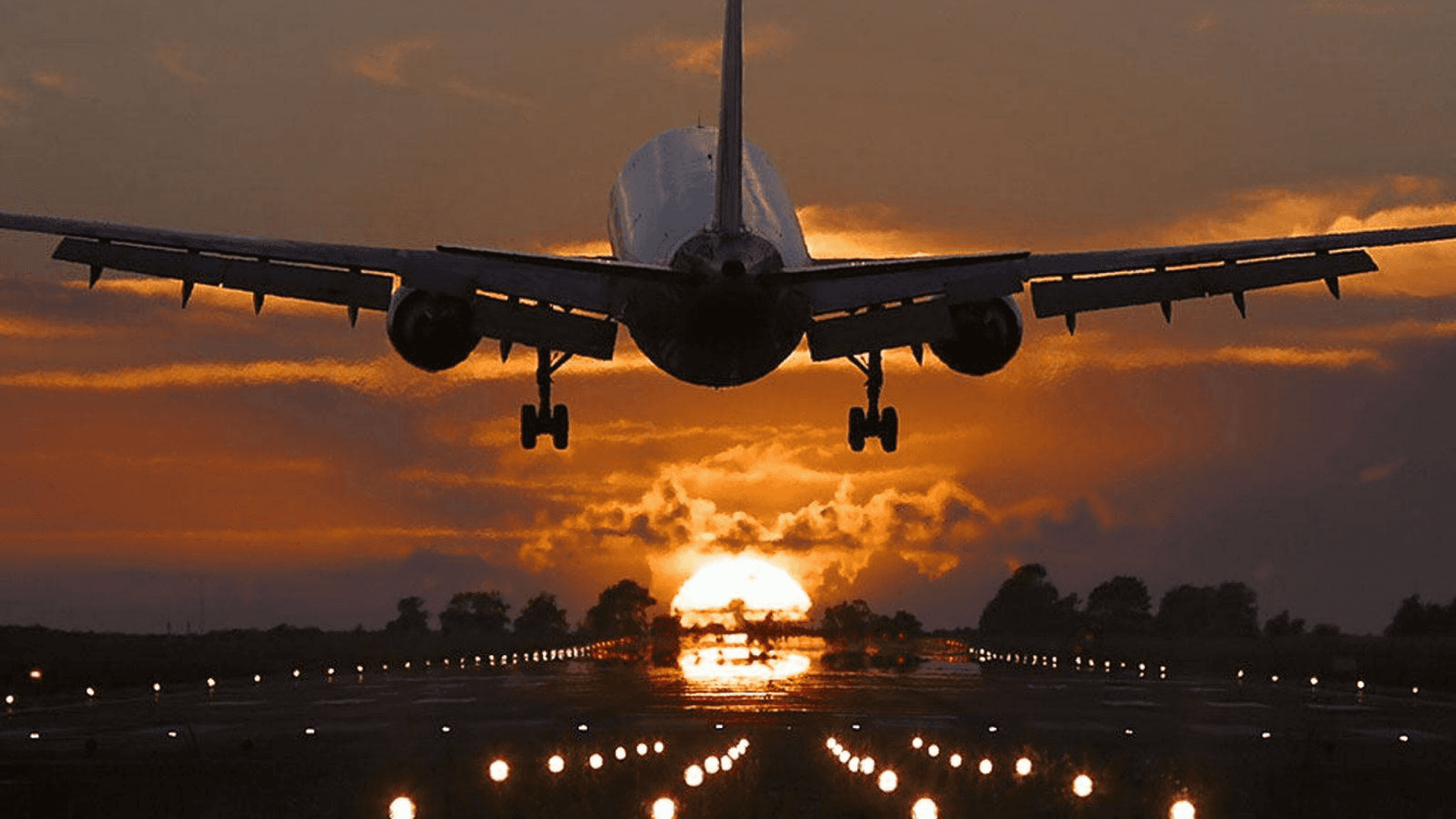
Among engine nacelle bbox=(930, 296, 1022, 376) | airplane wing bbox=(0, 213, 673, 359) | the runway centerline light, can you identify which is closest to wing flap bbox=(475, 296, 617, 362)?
airplane wing bbox=(0, 213, 673, 359)

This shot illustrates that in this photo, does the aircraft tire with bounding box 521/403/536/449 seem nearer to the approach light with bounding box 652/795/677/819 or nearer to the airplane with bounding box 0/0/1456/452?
the airplane with bounding box 0/0/1456/452

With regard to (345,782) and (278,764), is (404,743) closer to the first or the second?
(278,764)

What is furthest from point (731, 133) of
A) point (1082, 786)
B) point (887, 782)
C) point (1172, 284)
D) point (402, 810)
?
point (402, 810)

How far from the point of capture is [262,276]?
1944 inches

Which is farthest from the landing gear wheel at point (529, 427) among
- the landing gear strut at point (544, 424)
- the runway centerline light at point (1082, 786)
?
the runway centerline light at point (1082, 786)

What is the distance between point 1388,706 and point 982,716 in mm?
18610

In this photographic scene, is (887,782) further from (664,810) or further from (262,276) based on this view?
(262,276)

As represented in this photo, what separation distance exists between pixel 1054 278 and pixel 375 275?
14.8 meters

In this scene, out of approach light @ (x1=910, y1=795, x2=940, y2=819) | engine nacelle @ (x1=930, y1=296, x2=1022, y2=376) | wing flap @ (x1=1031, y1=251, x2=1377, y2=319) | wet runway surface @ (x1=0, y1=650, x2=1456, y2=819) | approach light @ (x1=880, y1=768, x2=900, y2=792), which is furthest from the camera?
wing flap @ (x1=1031, y1=251, x2=1377, y2=319)

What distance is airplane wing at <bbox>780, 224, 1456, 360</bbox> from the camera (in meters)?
44.7

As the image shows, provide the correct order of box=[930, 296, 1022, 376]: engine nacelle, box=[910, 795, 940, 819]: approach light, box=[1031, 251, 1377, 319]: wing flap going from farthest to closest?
box=[1031, 251, 1377, 319]: wing flap → box=[930, 296, 1022, 376]: engine nacelle → box=[910, 795, 940, 819]: approach light

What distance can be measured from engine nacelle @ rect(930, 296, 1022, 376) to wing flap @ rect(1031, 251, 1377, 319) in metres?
2.38

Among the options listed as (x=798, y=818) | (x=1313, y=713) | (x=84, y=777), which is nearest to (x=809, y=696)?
(x=1313, y=713)

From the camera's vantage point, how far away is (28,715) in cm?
7319
